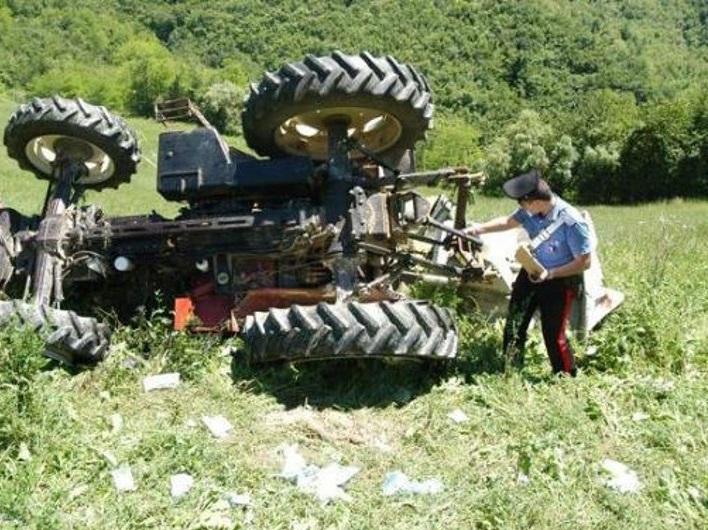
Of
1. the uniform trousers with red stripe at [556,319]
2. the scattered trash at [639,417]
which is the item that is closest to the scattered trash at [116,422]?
the uniform trousers with red stripe at [556,319]

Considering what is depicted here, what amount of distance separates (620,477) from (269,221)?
3.00 metres

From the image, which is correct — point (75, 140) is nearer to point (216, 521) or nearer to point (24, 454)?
point (24, 454)

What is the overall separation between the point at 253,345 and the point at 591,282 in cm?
281

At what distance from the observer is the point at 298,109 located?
19.6ft

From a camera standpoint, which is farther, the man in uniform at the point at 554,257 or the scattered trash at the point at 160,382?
the man in uniform at the point at 554,257

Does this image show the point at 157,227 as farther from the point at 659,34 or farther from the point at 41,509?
the point at 659,34

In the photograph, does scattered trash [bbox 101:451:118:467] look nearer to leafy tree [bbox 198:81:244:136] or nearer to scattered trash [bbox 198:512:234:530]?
scattered trash [bbox 198:512:234:530]

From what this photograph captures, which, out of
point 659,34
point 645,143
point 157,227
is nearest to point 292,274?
point 157,227

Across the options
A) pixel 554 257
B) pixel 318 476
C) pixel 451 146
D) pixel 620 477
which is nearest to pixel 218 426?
pixel 318 476

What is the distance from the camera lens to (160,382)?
5578 millimetres

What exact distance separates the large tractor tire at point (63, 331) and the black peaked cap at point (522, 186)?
2936 mm

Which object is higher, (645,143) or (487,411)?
(487,411)

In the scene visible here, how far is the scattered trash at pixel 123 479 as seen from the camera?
168 inches

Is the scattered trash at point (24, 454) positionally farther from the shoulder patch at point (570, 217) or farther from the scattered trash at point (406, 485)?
the shoulder patch at point (570, 217)
